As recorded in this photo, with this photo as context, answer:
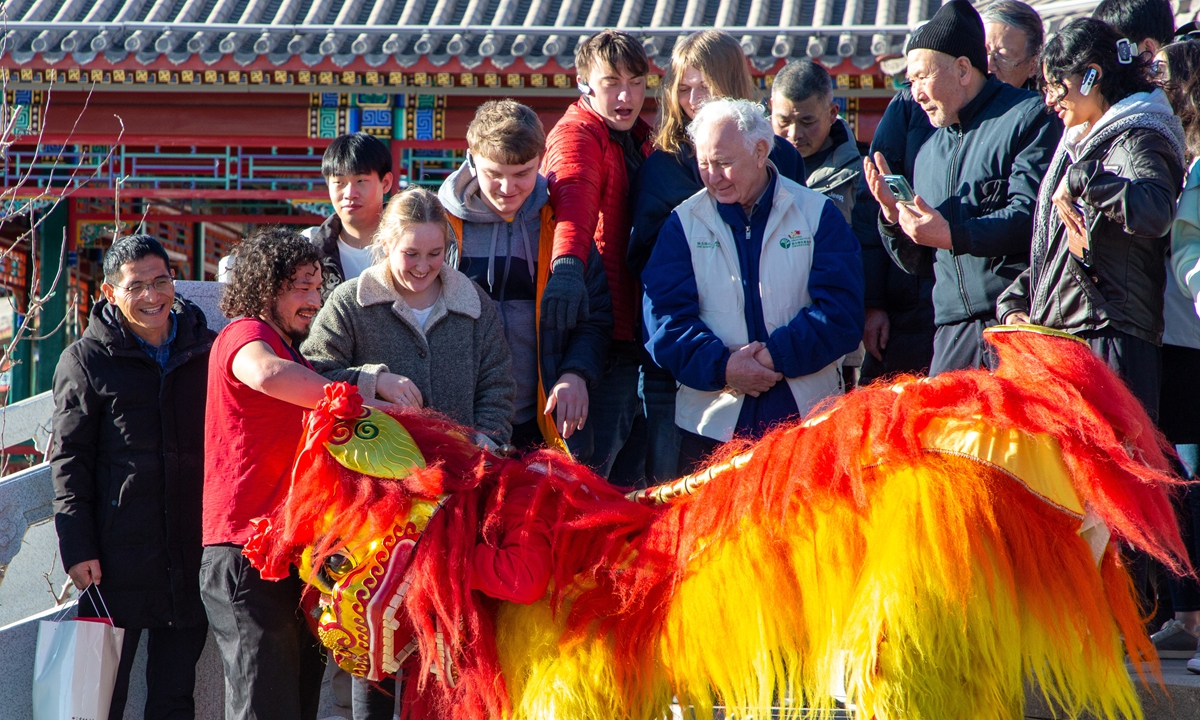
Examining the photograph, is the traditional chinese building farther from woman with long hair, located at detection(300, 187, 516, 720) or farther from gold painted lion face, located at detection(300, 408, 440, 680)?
gold painted lion face, located at detection(300, 408, 440, 680)

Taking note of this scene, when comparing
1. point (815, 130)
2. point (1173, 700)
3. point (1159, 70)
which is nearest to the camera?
point (1173, 700)

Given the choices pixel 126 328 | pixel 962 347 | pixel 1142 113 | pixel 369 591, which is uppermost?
pixel 1142 113

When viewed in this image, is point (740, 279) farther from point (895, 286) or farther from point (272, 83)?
point (272, 83)

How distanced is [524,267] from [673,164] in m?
0.58

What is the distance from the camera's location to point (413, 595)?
2.45 m

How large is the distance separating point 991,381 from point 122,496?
7.86ft

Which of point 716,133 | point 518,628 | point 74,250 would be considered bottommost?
point 518,628

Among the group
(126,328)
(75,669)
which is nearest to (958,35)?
(126,328)

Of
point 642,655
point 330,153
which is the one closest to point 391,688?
point 642,655

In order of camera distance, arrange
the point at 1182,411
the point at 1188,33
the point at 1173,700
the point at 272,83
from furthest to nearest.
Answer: the point at 272,83, the point at 1188,33, the point at 1182,411, the point at 1173,700

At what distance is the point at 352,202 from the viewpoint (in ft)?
12.3

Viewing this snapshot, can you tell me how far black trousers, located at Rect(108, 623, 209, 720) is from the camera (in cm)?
327

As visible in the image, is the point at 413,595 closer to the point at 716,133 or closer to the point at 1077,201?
the point at 716,133

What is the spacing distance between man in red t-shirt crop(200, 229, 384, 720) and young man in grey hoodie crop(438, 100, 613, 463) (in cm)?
63
